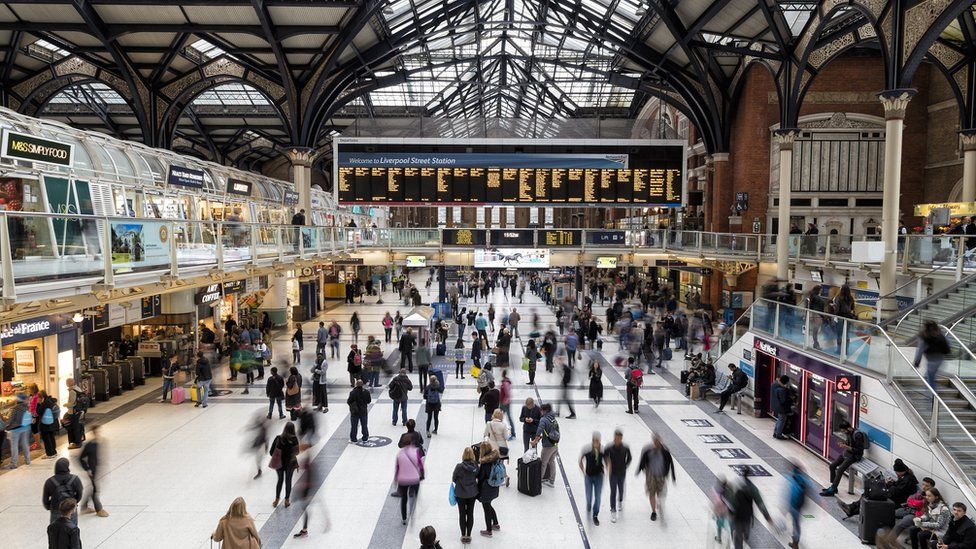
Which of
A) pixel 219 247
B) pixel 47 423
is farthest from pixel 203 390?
pixel 219 247

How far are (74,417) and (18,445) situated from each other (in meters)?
0.93

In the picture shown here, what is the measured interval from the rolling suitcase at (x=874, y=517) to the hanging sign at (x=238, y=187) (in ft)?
67.8

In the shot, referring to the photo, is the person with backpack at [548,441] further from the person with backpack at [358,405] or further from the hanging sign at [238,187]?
the hanging sign at [238,187]

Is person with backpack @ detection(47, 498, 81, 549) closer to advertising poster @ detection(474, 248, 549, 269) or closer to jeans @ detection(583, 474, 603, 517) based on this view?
jeans @ detection(583, 474, 603, 517)

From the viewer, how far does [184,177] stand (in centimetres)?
1759

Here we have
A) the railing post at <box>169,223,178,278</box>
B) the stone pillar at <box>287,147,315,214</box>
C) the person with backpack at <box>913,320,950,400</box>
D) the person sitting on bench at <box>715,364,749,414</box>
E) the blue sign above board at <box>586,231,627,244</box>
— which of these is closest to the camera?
the person with backpack at <box>913,320,950,400</box>

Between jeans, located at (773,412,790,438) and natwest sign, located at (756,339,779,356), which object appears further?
natwest sign, located at (756,339,779,356)

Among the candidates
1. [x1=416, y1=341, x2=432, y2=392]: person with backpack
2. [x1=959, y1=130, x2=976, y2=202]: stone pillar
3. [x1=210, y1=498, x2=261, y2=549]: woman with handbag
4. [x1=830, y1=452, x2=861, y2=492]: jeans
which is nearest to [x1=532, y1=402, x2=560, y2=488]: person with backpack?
[x1=830, y1=452, x2=861, y2=492]: jeans

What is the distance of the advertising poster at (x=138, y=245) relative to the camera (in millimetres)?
9354

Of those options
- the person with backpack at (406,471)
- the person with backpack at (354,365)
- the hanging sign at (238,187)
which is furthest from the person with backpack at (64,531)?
the hanging sign at (238,187)

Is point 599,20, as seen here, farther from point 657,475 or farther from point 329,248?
point 657,475

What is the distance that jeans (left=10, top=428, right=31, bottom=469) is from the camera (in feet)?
34.6

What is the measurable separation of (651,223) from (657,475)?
33.3 meters

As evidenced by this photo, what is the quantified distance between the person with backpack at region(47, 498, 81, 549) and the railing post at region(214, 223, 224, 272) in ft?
22.6
